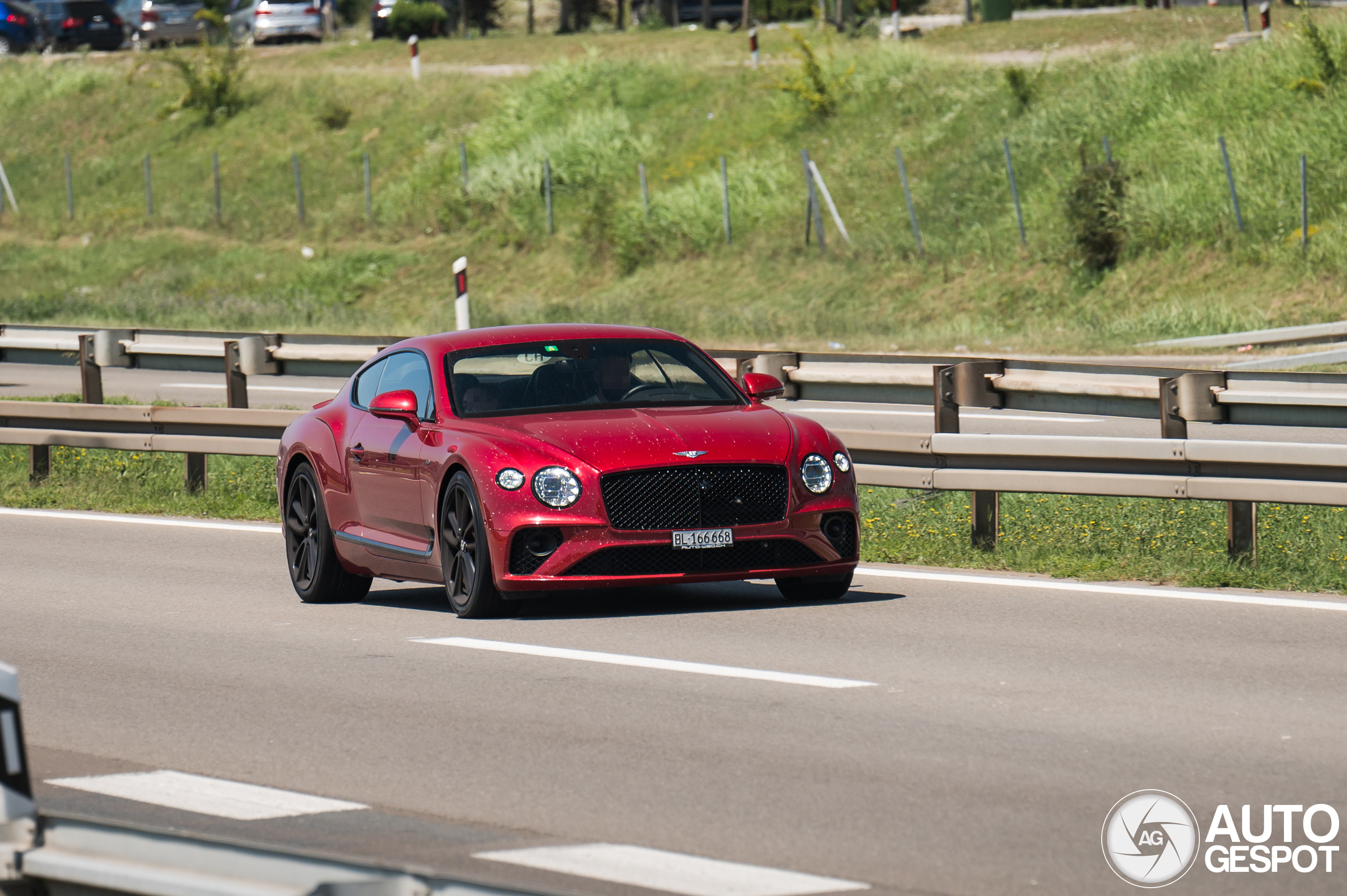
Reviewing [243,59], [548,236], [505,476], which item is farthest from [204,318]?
[505,476]

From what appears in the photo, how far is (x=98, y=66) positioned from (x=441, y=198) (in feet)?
67.2

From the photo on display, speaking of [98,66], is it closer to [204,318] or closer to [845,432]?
[204,318]

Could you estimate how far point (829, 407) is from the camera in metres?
22.8

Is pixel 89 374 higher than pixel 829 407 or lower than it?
higher

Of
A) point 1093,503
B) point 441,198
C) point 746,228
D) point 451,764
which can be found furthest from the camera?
point 441,198

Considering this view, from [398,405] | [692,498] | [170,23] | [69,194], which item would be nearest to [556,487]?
[692,498]

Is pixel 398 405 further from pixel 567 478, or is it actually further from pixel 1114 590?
pixel 1114 590

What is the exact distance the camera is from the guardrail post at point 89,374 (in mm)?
17875

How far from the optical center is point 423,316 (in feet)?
134

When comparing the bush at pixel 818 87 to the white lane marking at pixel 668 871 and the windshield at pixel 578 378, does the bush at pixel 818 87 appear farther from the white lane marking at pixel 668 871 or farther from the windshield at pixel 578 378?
the white lane marking at pixel 668 871

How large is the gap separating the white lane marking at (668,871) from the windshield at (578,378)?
5088 millimetres

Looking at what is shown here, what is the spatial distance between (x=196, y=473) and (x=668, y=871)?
11619mm

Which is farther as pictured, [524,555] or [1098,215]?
[1098,215]

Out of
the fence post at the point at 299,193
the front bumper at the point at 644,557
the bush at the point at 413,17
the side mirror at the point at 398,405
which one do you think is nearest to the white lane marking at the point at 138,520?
the side mirror at the point at 398,405
